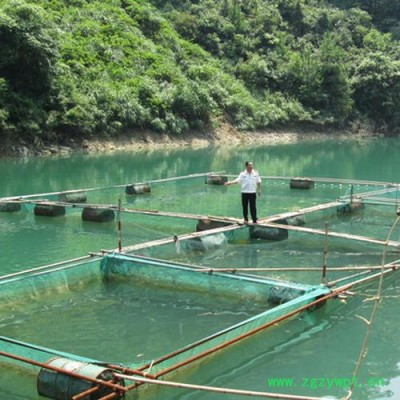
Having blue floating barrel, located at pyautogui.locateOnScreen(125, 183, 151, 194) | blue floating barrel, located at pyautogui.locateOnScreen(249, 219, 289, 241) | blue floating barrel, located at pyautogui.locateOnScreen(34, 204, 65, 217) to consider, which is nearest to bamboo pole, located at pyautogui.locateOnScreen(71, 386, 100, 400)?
blue floating barrel, located at pyautogui.locateOnScreen(249, 219, 289, 241)

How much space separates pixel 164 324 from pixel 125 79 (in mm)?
33535

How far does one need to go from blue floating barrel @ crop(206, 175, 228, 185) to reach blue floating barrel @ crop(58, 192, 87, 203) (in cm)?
617

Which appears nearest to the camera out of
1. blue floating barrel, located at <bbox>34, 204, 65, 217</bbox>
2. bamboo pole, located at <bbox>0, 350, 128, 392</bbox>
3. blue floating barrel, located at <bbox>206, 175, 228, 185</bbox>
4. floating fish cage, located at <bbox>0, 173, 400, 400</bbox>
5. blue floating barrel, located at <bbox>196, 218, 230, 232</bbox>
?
bamboo pole, located at <bbox>0, 350, 128, 392</bbox>

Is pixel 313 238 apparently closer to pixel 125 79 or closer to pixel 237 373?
pixel 237 373

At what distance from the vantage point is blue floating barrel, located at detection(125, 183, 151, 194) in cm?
2086

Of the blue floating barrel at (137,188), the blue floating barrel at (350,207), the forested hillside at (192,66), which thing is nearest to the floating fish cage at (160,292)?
the blue floating barrel at (350,207)

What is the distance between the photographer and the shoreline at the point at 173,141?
104 ft

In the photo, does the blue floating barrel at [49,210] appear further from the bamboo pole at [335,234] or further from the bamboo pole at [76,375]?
the bamboo pole at [76,375]

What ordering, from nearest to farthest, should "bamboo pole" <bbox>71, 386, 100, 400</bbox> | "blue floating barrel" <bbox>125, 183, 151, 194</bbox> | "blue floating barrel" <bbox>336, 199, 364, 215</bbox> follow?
"bamboo pole" <bbox>71, 386, 100, 400</bbox> → "blue floating barrel" <bbox>336, 199, 364, 215</bbox> → "blue floating barrel" <bbox>125, 183, 151, 194</bbox>

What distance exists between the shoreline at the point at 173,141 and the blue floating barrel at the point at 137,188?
11.5 m

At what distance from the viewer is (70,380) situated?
6102 millimetres

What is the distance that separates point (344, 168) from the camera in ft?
103

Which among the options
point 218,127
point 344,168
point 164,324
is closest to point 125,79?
point 218,127

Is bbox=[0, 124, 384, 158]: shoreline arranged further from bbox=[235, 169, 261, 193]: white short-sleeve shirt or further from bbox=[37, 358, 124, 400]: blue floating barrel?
bbox=[37, 358, 124, 400]: blue floating barrel
